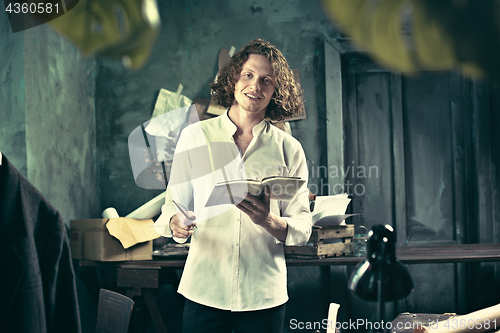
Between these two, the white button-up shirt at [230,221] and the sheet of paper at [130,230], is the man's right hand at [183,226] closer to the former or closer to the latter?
the white button-up shirt at [230,221]

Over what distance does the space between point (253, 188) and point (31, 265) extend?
25.6 inches

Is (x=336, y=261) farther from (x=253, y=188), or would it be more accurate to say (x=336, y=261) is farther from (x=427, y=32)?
(x=427, y=32)

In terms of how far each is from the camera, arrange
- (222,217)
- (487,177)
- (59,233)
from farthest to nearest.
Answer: (487,177) < (222,217) < (59,233)

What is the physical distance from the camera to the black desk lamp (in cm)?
52

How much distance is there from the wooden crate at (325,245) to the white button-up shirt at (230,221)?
27.5 inches

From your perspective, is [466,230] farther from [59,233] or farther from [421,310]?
[59,233]

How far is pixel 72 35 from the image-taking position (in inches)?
6.9

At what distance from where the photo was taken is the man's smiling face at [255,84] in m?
1.53

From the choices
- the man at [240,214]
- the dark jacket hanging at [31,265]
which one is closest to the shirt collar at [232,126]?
the man at [240,214]

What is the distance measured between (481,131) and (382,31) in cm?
307

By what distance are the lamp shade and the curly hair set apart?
1138 mm

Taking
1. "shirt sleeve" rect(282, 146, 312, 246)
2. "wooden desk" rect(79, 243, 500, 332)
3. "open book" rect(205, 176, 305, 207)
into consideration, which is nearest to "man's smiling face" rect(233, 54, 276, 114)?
"shirt sleeve" rect(282, 146, 312, 246)

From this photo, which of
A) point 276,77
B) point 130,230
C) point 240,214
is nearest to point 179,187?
point 240,214

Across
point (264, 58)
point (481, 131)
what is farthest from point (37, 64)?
point (481, 131)
